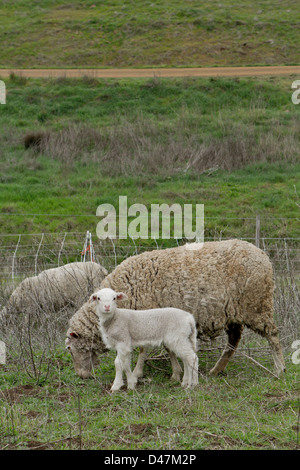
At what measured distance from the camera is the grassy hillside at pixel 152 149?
1872 cm

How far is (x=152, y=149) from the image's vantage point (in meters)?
22.1

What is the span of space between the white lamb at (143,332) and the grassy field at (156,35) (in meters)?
25.9

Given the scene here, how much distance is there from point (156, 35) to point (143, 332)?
29.6 meters

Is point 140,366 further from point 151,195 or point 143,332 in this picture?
point 151,195

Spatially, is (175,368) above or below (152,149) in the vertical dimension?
above

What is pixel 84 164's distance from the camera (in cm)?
2177

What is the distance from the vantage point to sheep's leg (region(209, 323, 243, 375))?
7859 mm

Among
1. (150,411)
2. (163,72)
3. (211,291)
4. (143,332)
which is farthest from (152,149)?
(150,411)

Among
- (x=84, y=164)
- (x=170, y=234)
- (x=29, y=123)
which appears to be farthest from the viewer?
(x=29, y=123)

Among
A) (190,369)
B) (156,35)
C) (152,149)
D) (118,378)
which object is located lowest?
(152,149)

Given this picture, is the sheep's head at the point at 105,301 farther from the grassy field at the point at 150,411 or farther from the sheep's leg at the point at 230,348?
the sheep's leg at the point at 230,348

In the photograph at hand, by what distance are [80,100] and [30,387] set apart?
20233 millimetres

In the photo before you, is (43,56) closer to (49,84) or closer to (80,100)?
(49,84)
